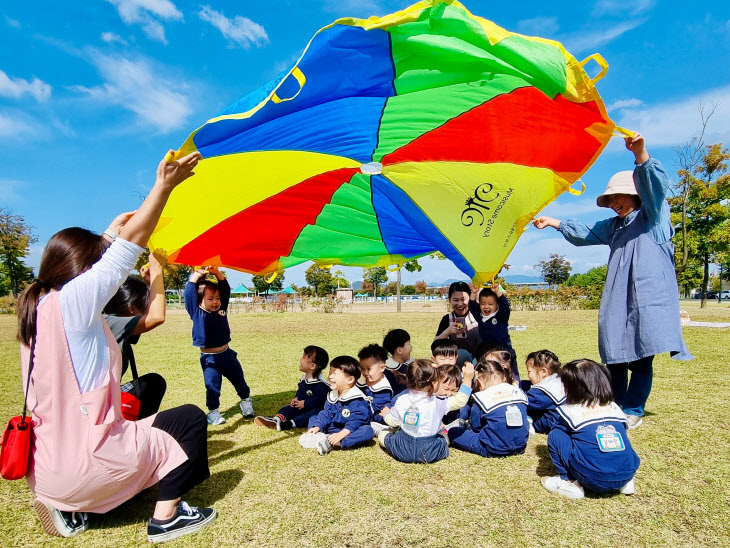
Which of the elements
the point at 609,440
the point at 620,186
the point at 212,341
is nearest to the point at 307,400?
the point at 212,341

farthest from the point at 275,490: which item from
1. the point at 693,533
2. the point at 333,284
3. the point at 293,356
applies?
the point at 333,284

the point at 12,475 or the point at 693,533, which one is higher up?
the point at 12,475

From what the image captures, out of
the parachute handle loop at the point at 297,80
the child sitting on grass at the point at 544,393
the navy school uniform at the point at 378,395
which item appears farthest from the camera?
the navy school uniform at the point at 378,395

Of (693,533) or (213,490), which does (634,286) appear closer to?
(693,533)

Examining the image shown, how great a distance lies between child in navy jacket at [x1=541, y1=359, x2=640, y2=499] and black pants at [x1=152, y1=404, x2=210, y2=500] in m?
2.01

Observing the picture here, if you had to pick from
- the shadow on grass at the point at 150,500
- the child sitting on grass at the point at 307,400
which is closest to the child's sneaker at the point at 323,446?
the shadow on grass at the point at 150,500

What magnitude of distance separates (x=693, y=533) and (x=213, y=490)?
261cm

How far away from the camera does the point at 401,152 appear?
3713mm

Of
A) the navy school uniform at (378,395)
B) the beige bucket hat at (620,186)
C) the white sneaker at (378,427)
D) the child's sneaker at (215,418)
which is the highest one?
the beige bucket hat at (620,186)

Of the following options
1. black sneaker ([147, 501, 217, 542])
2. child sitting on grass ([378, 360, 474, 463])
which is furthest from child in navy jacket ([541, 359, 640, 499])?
black sneaker ([147, 501, 217, 542])

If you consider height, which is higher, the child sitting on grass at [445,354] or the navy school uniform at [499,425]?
the child sitting on grass at [445,354]

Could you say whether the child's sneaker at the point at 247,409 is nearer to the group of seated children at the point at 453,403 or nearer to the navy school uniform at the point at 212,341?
the group of seated children at the point at 453,403

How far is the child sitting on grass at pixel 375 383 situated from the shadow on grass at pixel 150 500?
4.34 ft

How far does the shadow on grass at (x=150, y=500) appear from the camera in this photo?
2.48 m
